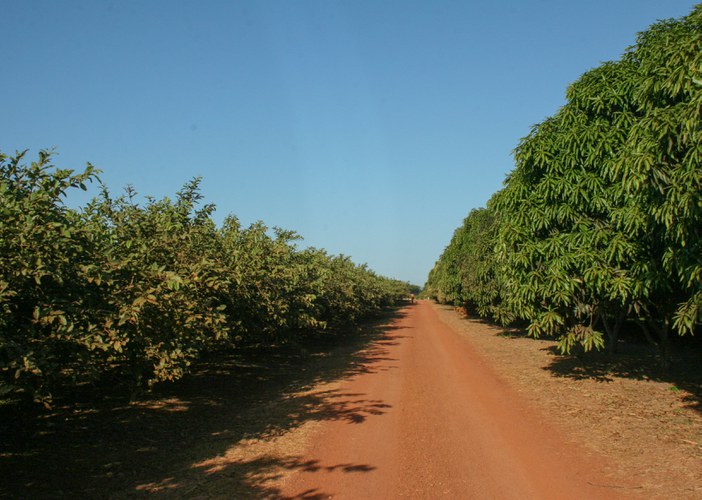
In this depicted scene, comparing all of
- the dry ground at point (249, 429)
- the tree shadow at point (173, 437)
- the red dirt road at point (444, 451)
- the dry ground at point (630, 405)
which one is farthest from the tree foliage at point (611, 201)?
the tree shadow at point (173, 437)

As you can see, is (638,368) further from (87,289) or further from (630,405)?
(87,289)

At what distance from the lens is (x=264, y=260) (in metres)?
12.5

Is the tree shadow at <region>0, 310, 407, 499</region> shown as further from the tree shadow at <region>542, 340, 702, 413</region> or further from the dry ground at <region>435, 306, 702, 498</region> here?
the tree shadow at <region>542, 340, 702, 413</region>

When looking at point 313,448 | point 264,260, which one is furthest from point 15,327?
point 264,260

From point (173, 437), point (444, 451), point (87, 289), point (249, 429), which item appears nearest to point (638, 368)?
point (444, 451)

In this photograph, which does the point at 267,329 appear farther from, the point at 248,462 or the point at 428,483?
the point at 428,483

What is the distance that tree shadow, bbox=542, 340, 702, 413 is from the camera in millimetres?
11078

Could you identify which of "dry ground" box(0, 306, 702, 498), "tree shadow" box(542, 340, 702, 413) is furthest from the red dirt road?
"tree shadow" box(542, 340, 702, 413)

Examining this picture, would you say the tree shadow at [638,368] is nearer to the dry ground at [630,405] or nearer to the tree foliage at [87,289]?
the dry ground at [630,405]

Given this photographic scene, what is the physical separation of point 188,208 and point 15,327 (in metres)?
6.09

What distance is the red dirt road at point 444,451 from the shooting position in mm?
5562

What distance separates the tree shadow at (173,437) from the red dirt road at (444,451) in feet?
0.71

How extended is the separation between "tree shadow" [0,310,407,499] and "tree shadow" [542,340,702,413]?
6226 mm

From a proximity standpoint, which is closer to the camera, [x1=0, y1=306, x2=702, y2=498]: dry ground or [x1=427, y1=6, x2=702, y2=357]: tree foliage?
[x1=0, y1=306, x2=702, y2=498]: dry ground
